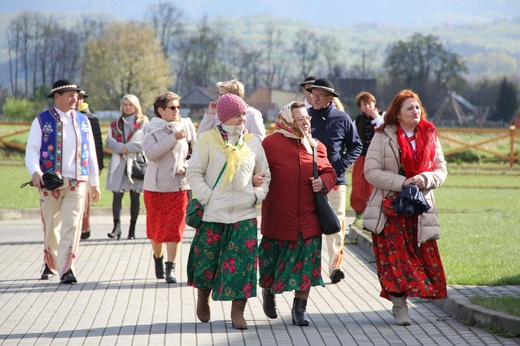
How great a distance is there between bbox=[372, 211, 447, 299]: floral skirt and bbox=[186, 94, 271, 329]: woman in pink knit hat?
1020mm

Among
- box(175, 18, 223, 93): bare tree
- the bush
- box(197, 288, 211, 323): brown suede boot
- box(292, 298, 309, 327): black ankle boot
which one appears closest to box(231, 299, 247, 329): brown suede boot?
box(197, 288, 211, 323): brown suede boot

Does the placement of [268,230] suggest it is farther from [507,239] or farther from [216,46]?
[216,46]

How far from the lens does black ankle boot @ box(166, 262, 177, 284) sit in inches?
428

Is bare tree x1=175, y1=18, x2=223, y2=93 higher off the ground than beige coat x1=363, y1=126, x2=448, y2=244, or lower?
lower

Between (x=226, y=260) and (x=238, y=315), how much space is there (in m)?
0.42

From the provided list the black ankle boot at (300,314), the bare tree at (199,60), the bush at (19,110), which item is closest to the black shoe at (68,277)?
the black ankle boot at (300,314)

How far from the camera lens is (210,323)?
8.48 m

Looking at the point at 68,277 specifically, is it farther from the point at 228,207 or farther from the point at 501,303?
the point at 501,303

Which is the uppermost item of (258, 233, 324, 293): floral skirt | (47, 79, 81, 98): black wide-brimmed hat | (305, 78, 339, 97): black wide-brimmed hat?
(305, 78, 339, 97): black wide-brimmed hat

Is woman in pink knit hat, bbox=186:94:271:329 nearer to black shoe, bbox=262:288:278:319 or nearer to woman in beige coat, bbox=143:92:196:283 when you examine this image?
black shoe, bbox=262:288:278:319

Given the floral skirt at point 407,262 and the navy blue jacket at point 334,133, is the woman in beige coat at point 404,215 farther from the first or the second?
the navy blue jacket at point 334,133

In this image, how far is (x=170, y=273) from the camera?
10898 millimetres

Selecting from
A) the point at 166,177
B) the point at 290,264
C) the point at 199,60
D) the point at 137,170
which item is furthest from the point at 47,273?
the point at 199,60

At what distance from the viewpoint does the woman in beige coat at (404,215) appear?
8.39 m
